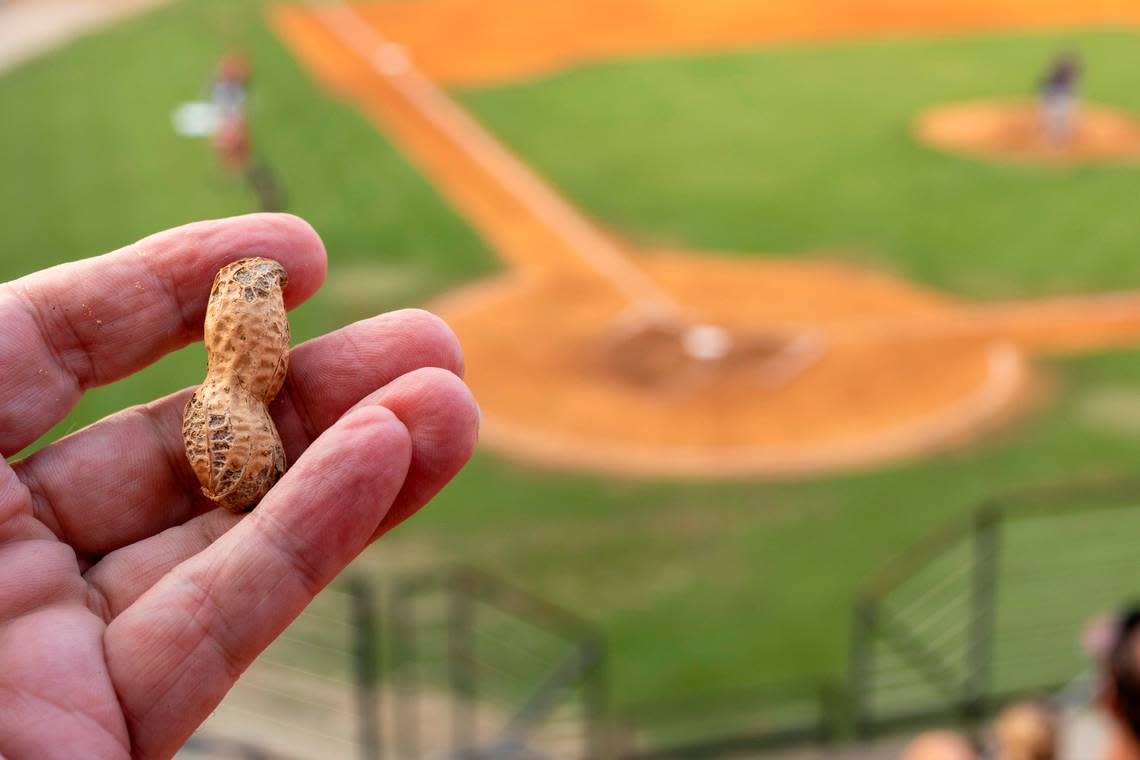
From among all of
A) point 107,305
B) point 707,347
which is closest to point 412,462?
point 107,305

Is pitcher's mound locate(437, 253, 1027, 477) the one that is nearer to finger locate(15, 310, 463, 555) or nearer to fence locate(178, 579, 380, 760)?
fence locate(178, 579, 380, 760)

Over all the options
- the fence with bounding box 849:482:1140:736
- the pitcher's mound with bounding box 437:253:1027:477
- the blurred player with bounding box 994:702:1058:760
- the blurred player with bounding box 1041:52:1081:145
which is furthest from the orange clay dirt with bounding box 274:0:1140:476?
the blurred player with bounding box 994:702:1058:760

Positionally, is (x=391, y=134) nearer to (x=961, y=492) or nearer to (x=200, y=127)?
(x=200, y=127)

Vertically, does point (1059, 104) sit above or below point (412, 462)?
above

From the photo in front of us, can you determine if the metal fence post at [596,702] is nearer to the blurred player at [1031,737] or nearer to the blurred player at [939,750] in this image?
the blurred player at [939,750]

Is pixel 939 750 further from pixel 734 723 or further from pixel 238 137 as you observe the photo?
pixel 238 137

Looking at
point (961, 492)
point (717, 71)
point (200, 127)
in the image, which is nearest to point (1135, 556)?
point (961, 492)
